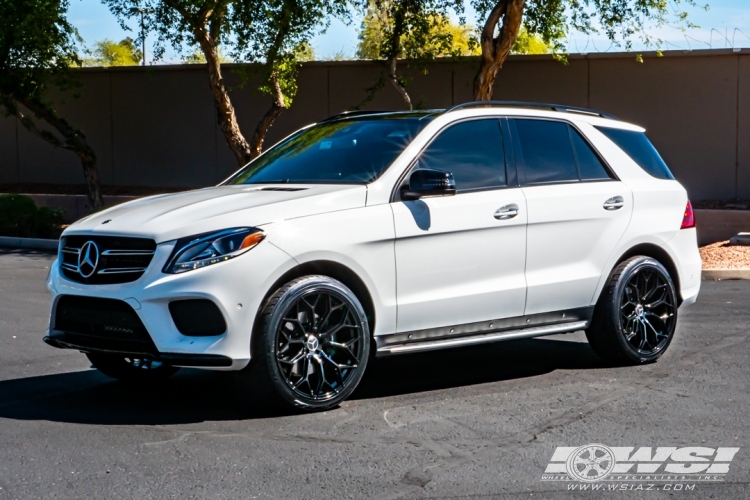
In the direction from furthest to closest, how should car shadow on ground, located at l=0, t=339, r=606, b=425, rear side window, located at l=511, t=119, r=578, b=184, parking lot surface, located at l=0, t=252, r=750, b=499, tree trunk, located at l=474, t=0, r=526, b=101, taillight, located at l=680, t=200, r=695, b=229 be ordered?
tree trunk, located at l=474, t=0, r=526, b=101, taillight, located at l=680, t=200, r=695, b=229, rear side window, located at l=511, t=119, r=578, b=184, car shadow on ground, located at l=0, t=339, r=606, b=425, parking lot surface, located at l=0, t=252, r=750, b=499

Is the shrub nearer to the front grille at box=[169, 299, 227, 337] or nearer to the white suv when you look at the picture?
the white suv

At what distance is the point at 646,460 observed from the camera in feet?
17.2

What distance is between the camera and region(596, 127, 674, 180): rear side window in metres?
8.09

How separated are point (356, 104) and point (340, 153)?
15566 millimetres

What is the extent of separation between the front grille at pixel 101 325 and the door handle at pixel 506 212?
246 centimetres

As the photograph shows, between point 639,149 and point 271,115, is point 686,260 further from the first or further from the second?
point 271,115

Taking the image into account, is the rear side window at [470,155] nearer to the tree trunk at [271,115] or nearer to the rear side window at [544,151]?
the rear side window at [544,151]

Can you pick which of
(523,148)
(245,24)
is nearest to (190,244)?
(523,148)

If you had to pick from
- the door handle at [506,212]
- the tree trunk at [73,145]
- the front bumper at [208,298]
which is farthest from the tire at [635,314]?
the tree trunk at [73,145]

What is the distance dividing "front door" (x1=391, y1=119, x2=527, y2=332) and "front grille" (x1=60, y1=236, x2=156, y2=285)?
156 cm

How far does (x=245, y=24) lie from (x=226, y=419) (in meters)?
13.7

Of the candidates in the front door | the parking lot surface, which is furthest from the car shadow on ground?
the front door

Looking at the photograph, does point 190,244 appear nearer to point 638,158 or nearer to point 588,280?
point 588,280
